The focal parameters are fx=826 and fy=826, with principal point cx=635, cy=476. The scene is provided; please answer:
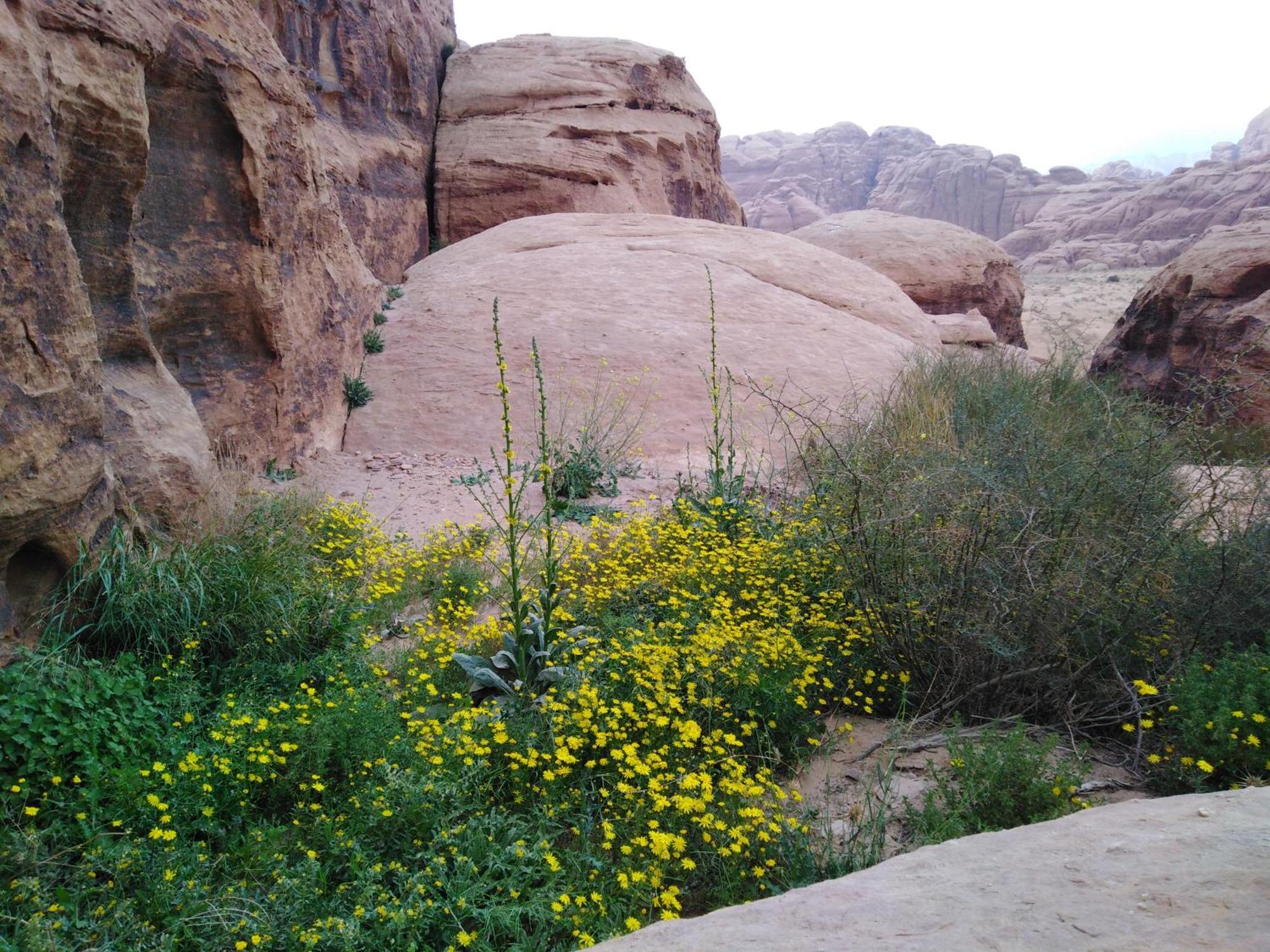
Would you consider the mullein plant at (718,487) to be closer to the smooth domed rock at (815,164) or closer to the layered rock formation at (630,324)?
the layered rock formation at (630,324)

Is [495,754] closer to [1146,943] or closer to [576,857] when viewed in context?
Result: [576,857]

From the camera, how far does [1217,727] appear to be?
269 centimetres

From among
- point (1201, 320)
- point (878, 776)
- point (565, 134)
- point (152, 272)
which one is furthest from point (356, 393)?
point (1201, 320)

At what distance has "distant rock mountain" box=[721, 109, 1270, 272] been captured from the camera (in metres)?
36.2

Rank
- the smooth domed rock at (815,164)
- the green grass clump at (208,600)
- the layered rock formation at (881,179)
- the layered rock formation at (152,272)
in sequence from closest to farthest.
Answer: the layered rock formation at (152,272) < the green grass clump at (208,600) < the layered rock formation at (881,179) < the smooth domed rock at (815,164)

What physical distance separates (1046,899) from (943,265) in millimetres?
15239

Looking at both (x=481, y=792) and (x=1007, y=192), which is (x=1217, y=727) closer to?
(x=481, y=792)

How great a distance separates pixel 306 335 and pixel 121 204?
2.02m

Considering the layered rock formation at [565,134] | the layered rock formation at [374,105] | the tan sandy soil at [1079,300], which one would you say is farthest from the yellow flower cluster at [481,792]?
the tan sandy soil at [1079,300]

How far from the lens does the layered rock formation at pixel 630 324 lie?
7156mm

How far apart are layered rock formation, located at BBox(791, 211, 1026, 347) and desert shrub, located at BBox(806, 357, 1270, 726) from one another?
11.6 meters

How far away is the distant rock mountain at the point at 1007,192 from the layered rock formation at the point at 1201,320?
27393 millimetres

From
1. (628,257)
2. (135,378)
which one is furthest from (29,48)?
(628,257)

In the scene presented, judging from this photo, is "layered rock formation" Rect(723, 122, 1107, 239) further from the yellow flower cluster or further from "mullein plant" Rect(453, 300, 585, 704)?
the yellow flower cluster
